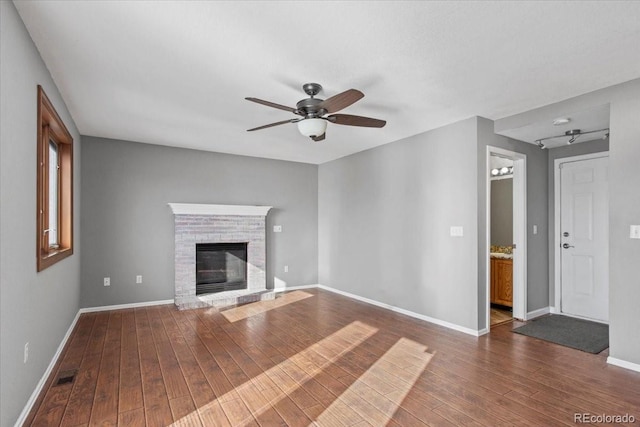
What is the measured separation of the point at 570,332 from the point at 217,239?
494cm

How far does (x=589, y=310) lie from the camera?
172 inches

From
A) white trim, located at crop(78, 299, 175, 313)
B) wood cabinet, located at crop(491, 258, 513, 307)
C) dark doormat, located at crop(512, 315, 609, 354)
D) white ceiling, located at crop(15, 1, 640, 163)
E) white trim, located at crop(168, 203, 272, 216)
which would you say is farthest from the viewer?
white trim, located at crop(168, 203, 272, 216)

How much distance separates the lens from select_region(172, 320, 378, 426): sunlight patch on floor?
228 centimetres

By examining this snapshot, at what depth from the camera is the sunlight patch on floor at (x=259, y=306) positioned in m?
4.61

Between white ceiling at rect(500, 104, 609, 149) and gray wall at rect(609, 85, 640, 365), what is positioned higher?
white ceiling at rect(500, 104, 609, 149)

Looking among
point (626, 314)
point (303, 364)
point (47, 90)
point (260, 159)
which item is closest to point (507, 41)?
point (626, 314)

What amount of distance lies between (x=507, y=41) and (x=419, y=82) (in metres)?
0.76

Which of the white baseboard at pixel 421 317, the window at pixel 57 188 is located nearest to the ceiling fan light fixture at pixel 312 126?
the window at pixel 57 188

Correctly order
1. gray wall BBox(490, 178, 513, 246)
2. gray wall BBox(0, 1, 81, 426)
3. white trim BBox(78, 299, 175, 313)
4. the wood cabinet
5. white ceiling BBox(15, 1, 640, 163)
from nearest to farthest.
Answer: gray wall BBox(0, 1, 81, 426), white ceiling BBox(15, 1, 640, 163), white trim BBox(78, 299, 175, 313), the wood cabinet, gray wall BBox(490, 178, 513, 246)

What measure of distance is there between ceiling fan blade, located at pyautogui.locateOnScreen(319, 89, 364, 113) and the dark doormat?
10.9 feet

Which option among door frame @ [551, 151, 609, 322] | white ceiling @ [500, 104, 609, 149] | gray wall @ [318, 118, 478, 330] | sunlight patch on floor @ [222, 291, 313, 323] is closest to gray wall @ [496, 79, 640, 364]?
white ceiling @ [500, 104, 609, 149]

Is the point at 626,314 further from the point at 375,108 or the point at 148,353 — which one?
the point at 148,353

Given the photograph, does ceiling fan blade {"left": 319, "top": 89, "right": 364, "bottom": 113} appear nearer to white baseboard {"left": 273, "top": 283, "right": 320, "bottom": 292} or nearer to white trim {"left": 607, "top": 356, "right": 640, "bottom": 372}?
white trim {"left": 607, "top": 356, "right": 640, "bottom": 372}

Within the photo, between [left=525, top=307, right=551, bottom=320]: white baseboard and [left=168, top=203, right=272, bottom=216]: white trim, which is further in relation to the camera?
[left=168, top=203, right=272, bottom=216]: white trim
